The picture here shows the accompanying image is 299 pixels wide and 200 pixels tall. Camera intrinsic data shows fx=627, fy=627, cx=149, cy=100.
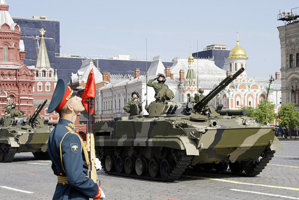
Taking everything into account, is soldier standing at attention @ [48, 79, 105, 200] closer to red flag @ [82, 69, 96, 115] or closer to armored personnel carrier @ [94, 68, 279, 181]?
red flag @ [82, 69, 96, 115]

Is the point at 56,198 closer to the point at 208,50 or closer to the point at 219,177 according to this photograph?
the point at 219,177

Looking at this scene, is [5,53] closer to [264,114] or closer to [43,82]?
[43,82]

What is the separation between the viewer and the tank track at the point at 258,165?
15766mm

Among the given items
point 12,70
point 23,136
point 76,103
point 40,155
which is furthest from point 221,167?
point 12,70

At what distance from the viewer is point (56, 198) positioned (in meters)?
5.80

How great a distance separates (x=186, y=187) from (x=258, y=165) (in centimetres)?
282

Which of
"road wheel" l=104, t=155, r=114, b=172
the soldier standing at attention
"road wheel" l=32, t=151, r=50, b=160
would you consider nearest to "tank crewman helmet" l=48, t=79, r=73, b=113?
the soldier standing at attention

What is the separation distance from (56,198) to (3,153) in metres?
20.3

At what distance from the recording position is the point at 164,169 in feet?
50.8

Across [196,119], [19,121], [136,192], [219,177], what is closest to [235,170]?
[219,177]

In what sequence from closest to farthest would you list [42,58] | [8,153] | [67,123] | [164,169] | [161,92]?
[67,123], [164,169], [161,92], [8,153], [42,58]

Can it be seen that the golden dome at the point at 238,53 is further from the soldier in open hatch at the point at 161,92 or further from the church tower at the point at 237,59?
the soldier in open hatch at the point at 161,92

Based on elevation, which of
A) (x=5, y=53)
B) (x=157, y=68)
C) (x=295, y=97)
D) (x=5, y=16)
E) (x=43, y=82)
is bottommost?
(x=295, y=97)

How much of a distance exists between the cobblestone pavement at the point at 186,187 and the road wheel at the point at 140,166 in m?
0.44
